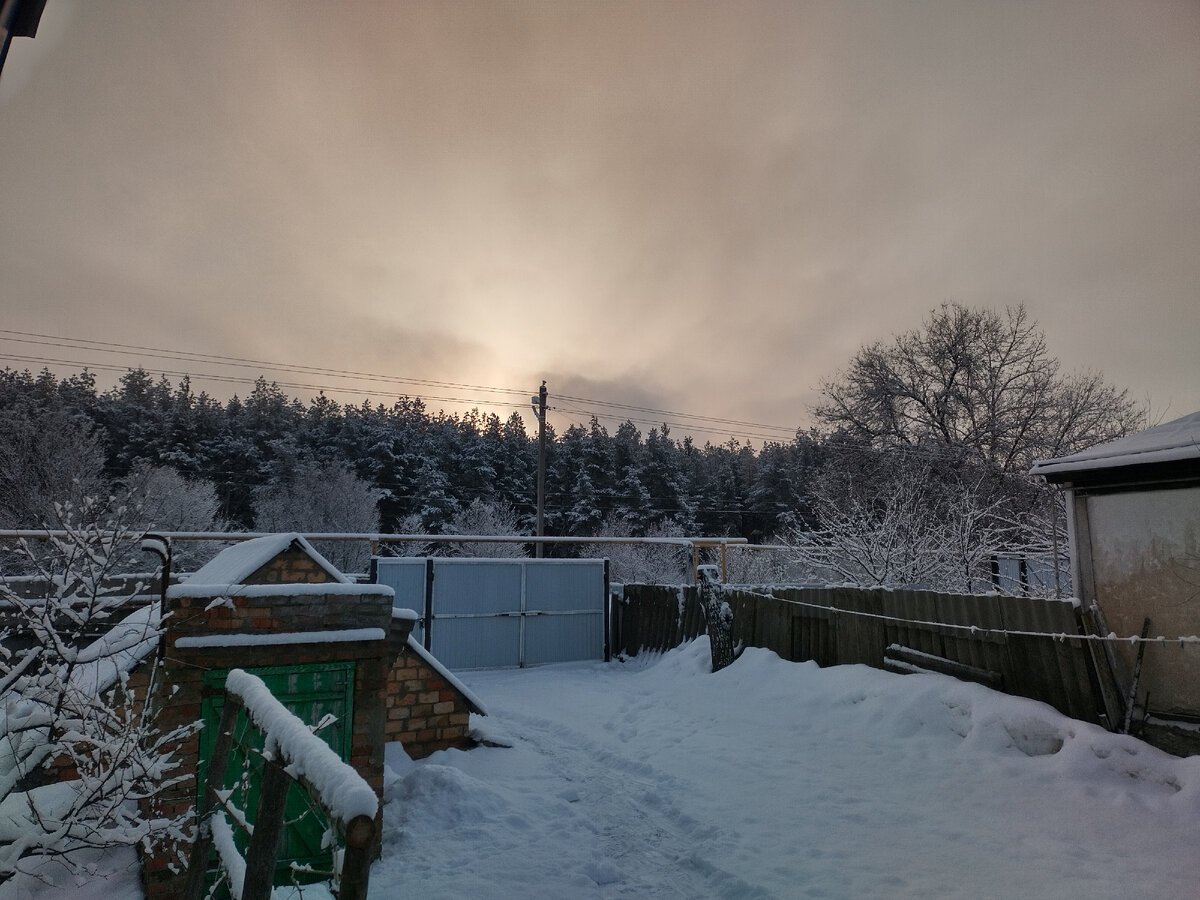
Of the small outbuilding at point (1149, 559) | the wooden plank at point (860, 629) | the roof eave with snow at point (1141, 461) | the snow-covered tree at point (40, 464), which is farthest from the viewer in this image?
the snow-covered tree at point (40, 464)

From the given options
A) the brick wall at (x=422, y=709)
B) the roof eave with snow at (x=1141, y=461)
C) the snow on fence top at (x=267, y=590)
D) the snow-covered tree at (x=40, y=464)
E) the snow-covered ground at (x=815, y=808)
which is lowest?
the snow-covered ground at (x=815, y=808)

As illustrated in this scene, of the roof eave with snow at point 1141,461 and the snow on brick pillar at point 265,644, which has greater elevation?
the roof eave with snow at point 1141,461

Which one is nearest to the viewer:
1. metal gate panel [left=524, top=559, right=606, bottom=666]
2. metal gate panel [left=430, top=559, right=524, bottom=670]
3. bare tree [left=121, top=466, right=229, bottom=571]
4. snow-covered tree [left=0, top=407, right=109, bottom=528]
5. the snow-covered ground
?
the snow-covered ground

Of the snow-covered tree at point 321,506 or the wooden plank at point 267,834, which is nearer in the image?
the wooden plank at point 267,834

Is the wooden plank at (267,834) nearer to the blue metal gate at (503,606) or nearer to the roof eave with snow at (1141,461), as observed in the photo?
the roof eave with snow at (1141,461)

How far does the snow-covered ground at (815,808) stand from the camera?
14.4 ft

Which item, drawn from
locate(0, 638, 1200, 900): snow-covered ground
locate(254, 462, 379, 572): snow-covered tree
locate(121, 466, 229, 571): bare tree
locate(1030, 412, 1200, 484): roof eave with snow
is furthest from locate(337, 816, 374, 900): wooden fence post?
locate(254, 462, 379, 572): snow-covered tree

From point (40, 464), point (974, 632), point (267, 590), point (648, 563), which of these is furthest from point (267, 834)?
point (648, 563)

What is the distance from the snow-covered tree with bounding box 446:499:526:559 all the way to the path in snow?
2666 centimetres

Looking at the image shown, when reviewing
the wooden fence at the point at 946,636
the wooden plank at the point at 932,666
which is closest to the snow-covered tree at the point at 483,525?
the wooden fence at the point at 946,636

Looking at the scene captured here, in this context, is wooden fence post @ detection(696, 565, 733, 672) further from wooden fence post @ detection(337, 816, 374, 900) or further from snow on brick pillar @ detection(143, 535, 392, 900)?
wooden fence post @ detection(337, 816, 374, 900)

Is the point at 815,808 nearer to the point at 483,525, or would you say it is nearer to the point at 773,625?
the point at 773,625

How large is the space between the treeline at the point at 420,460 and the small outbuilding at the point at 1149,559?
25.2 meters

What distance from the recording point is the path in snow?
4.41 m
